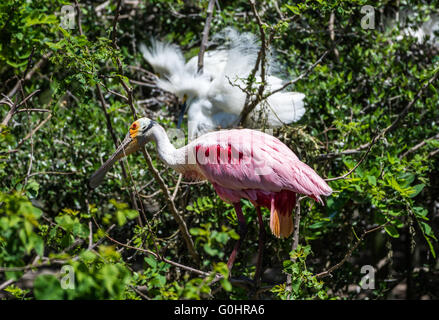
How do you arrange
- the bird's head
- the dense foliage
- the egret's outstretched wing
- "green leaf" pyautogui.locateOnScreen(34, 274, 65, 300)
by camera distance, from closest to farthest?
"green leaf" pyautogui.locateOnScreen(34, 274, 65, 300) → the dense foliage → the bird's head → the egret's outstretched wing

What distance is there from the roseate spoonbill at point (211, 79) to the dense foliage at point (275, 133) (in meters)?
0.16

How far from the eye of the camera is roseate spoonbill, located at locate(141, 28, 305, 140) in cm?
564

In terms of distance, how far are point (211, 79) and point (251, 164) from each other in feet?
7.30

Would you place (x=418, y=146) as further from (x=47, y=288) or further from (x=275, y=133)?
(x=47, y=288)

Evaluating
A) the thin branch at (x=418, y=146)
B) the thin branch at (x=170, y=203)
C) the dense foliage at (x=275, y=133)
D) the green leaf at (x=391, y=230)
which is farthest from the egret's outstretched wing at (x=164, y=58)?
the green leaf at (x=391, y=230)

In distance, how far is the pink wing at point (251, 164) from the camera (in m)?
4.14

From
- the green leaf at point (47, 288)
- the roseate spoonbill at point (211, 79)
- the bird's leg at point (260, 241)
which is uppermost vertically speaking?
the roseate spoonbill at point (211, 79)

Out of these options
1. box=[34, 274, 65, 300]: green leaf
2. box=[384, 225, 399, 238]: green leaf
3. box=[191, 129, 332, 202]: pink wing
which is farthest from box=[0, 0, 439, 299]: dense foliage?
box=[34, 274, 65, 300]: green leaf

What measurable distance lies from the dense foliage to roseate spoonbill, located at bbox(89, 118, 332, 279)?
24 centimetres

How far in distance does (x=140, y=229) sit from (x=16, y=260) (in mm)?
1368

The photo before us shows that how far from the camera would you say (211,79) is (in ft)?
20.7

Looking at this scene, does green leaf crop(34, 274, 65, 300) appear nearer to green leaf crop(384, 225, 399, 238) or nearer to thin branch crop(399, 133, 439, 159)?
green leaf crop(384, 225, 399, 238)

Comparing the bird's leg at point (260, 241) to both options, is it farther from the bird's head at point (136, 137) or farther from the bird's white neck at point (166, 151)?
the bird's head at point (136, 137)

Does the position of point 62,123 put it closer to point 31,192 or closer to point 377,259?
point 31,192
